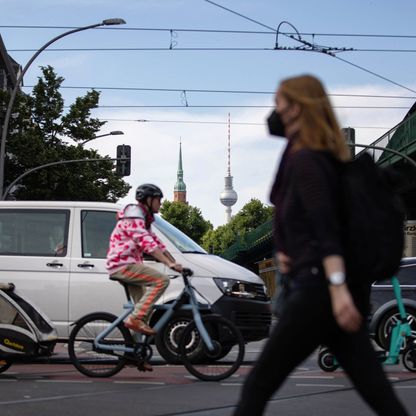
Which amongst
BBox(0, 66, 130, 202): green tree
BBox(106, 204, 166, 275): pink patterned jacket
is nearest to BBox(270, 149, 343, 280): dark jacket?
BBox(106, 204, 166, 275): pink patterned jacket

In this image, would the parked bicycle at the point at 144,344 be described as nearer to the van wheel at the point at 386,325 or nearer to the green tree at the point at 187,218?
the van wheel at the point at 386,325

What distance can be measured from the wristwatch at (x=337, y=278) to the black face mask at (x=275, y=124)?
0.79 m

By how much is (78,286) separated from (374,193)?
744cm

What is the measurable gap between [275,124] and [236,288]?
6.96m

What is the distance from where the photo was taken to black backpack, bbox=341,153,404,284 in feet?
11.9

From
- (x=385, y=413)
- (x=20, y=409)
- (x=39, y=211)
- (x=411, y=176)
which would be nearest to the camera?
(x=385, y=413)

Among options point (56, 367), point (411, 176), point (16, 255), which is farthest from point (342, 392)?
point (411, 176)

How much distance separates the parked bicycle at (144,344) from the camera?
9.04 metres

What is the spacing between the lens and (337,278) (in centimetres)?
351

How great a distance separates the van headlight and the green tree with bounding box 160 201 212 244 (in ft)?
400

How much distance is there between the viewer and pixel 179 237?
1142 cm

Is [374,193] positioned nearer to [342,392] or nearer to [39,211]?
[342,392]

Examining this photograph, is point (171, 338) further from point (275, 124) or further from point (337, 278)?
point (337, 278)

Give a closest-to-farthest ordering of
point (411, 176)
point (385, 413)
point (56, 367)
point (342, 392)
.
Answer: point (385, 413) < point (342, 392) < point (56, 367) < point (411, 176)
